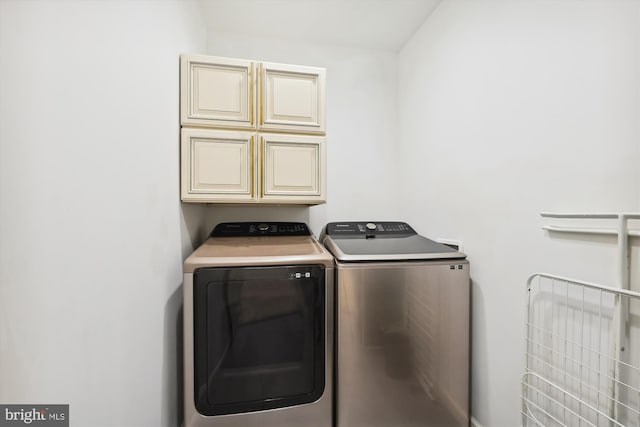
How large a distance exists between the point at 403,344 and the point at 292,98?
59.0 inches

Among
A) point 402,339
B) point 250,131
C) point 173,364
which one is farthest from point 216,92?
point 402,339

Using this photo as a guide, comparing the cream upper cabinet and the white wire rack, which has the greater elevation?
the cream upper cabinet

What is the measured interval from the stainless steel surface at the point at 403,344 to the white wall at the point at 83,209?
2.76 feet

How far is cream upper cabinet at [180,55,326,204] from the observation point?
1.42 m

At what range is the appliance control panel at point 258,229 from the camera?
181 centimetres

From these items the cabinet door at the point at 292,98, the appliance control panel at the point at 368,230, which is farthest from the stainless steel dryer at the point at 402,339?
the cabinet door at the point at 292,98

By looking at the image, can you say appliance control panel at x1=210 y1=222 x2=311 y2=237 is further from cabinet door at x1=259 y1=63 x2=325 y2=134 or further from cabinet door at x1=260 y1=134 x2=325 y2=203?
cabinet door at x1=259 y1=63 x2=325 y2=134

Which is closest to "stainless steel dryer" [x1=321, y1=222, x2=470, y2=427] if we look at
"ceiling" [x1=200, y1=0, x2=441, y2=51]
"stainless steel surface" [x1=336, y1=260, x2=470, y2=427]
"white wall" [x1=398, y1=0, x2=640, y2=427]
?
"stainless steel surface" [x1=336, y1=260, x2=470, y2=427]

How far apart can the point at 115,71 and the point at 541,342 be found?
1843mm

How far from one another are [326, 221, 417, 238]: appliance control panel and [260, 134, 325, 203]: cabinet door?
0.92 ft

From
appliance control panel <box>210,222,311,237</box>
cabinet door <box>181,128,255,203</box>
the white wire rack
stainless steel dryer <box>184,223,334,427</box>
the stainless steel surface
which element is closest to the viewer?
the white wire rack

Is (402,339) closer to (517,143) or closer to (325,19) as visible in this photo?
(517,143)

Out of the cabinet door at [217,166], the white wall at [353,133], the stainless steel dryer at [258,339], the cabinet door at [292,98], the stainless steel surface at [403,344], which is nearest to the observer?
the stainless steel dryer at [258,339]

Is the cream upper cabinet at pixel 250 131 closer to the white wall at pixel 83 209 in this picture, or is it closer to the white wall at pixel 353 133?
the white wall at pixel 83 209
